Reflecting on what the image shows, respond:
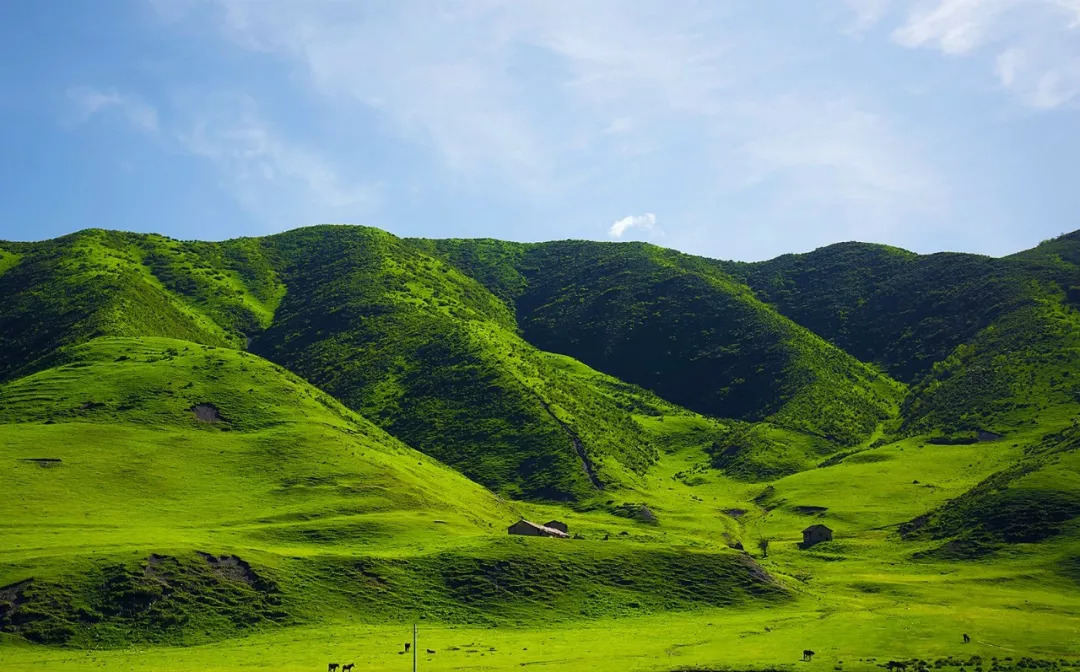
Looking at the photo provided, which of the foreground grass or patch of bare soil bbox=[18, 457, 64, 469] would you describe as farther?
patch of bare soil bbox=[18, 457, 64, 469]

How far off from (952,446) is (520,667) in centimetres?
14511

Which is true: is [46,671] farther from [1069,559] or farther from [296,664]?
[1069,559]

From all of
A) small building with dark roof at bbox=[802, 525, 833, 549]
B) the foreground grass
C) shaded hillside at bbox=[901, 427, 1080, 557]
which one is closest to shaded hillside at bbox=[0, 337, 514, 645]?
the foreground grass

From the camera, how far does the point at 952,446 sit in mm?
189875

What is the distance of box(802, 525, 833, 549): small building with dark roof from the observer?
13725 cm

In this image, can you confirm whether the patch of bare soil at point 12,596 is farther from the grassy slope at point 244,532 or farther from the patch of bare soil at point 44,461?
the patch of bare soil at point 44,461

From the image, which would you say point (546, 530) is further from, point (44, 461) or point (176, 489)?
point (44, 461)

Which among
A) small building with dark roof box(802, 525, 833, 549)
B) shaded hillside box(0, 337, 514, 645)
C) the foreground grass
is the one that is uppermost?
shaded hillside box(0, 337, 514, 645)

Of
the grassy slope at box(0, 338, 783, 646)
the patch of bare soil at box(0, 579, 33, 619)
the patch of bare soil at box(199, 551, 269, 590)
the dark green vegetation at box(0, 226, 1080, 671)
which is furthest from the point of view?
the patch of bare soil at box(199, 551, 269, 590)

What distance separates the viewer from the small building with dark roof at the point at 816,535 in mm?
137250

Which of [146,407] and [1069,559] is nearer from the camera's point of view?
[1069,559]

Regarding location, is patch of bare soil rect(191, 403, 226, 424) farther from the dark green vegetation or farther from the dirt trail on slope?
the dirt trail on slope

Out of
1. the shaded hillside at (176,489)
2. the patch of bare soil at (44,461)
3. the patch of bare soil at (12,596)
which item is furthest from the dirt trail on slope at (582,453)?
the patch of bare soil at (12,596)

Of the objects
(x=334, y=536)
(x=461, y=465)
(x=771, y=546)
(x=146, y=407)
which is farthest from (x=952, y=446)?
(x=146, y=407)
